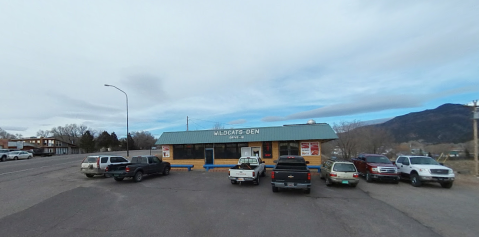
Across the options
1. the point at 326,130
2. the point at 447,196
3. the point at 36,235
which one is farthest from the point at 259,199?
the point at 326,130

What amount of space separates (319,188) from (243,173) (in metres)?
4.24

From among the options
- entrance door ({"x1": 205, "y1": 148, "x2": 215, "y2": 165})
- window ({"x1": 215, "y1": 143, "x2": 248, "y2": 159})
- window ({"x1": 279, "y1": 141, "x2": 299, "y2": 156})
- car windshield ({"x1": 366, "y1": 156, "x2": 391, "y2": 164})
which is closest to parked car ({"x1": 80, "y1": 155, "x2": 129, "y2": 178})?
entrance door ({"x1": 205, "y1": 148, "x2": 215, "y2": 165})

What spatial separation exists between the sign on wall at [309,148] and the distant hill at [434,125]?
40.0 metres

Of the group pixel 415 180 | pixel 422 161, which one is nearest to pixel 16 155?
pixel 415 180

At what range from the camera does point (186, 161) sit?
77.3 feet

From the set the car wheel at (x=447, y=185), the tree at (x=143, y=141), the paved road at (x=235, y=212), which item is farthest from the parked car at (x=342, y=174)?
the tree at (x=143, y=141)

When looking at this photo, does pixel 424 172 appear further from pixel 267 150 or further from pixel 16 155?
pixel 16 155

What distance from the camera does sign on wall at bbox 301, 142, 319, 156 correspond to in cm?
2045

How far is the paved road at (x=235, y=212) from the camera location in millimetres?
6258

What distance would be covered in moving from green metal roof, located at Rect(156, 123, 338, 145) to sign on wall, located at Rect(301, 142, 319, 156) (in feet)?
3.92

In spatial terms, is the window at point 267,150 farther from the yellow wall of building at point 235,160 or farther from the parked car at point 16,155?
the parked car at point 16,155

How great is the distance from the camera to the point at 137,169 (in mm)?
14867

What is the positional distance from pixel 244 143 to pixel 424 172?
13.5m

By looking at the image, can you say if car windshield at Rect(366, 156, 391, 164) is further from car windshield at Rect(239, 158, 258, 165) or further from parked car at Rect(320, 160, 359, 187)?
car windshield at Rect(239, 158, 258, 165)
